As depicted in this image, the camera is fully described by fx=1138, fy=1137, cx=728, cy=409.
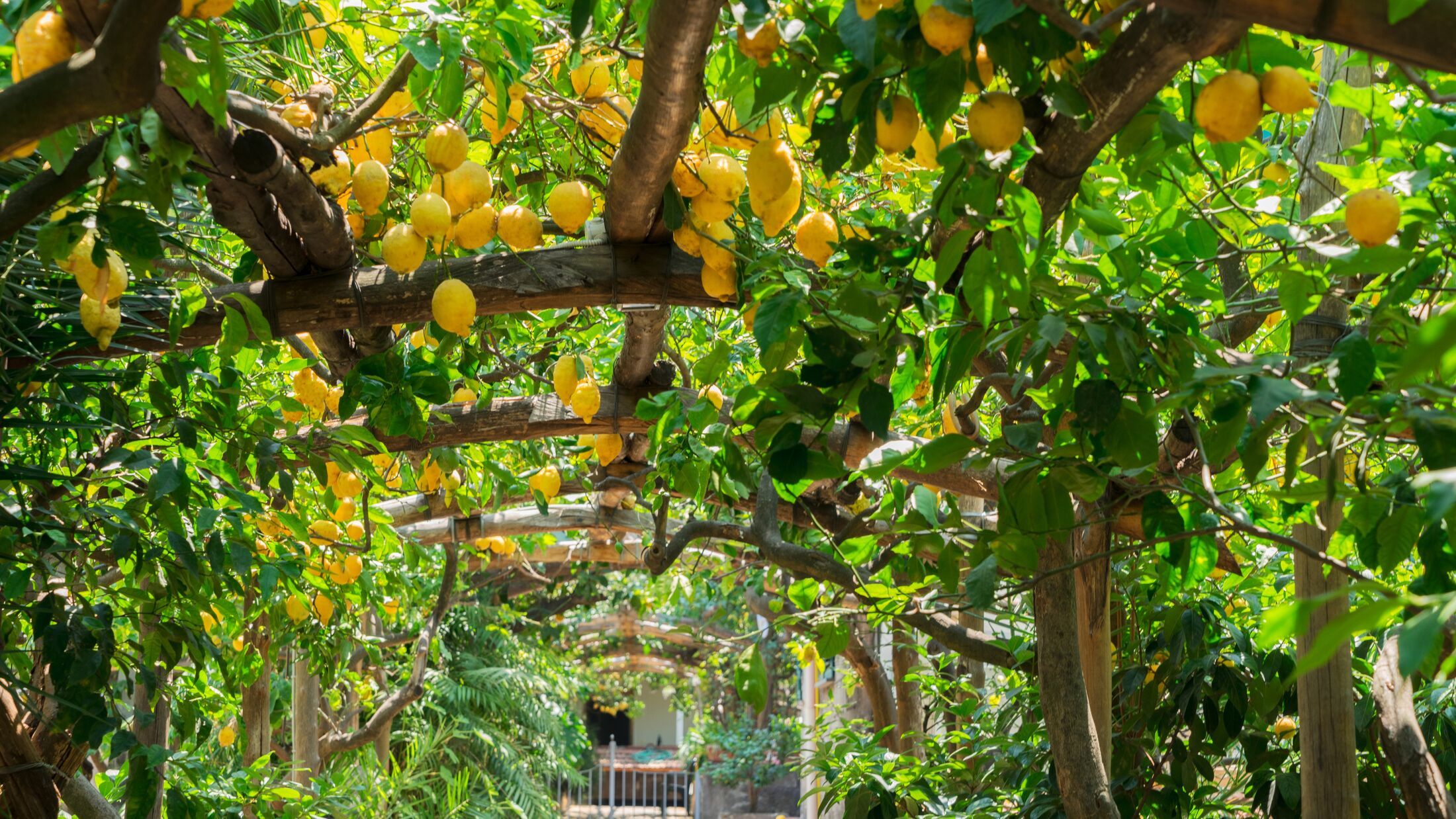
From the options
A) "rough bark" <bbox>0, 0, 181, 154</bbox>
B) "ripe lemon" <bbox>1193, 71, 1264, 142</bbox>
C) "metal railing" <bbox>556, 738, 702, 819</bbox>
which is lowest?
"metal railing" <bbox>556, 738, 702, 819</bbox>

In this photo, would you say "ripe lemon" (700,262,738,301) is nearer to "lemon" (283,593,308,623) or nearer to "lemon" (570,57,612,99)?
"lemon" (570,57,612,99)

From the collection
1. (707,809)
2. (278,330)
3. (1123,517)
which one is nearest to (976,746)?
(1123,517)

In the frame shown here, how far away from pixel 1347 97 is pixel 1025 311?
492 mm

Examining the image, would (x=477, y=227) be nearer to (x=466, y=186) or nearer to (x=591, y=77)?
(x=466, y=186)

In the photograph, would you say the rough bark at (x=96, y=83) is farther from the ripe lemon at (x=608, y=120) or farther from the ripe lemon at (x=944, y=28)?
the ripe lemon at (x=608, y=120)

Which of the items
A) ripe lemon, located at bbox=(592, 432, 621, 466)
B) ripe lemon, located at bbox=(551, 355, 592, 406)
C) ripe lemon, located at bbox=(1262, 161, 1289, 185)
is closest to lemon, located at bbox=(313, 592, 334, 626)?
ripe lemon, located at bbox=(592, 432, 621, 466)

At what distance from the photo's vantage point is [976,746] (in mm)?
2973

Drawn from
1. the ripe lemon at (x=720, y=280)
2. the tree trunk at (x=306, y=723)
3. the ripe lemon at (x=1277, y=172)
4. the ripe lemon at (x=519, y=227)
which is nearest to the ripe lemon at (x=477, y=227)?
the ripe lemon at (x=519, y=227)

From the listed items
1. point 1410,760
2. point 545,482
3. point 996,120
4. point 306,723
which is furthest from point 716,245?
point 306,723

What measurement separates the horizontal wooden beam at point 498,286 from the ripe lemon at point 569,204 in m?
0.15

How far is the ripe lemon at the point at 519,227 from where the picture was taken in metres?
1.75

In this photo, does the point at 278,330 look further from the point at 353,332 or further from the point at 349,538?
the point at 349,538

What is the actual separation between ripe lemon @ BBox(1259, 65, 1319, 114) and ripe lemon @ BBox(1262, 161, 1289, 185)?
0.76 m

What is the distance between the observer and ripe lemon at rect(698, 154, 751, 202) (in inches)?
62.2
